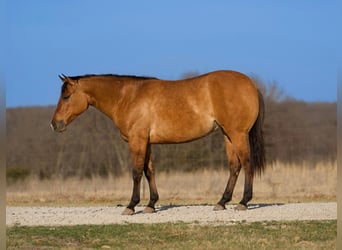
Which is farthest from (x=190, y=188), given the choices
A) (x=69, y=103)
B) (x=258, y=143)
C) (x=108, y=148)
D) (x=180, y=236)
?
(x=180, y=236)

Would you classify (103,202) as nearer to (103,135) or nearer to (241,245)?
(103,135)

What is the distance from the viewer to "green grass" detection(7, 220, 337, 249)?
33.2 ft

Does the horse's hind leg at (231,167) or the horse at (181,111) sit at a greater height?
the horse at (181,111)

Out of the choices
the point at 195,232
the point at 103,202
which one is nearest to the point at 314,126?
the point at 103,202

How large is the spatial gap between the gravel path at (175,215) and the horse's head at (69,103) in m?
1.79

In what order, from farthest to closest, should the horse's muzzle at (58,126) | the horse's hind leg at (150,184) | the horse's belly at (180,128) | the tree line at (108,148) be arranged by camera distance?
the tree line at (108,148) < the horse's muzzle at (58,126) < the horse's hind leg at (150,184) < the horse's belly at (180,128)

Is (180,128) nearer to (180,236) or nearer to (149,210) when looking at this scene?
(149,210)

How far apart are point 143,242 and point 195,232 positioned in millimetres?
1044

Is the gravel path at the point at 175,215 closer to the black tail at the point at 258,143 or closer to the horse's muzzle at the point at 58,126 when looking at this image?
the black tail at the point at 258,143

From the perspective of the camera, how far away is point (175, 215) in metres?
13.5

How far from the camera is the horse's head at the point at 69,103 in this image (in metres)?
14.3

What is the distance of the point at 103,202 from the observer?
829 inches

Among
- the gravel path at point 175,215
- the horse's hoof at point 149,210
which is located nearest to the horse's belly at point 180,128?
the horse's hoof at point 149,210

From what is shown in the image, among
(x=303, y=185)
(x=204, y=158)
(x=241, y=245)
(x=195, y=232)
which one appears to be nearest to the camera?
(x=241, y=245)
